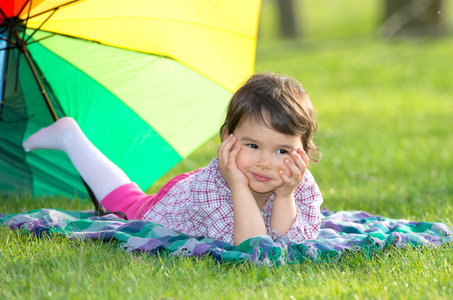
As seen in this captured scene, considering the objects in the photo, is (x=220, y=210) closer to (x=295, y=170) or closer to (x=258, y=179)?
(x=258, y=179)

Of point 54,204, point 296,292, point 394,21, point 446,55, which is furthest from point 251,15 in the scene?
point 394,21

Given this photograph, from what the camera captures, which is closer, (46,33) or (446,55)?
(46,33)

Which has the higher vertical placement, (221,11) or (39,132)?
(221,11)

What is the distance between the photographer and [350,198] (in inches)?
181

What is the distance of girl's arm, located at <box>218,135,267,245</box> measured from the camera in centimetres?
307

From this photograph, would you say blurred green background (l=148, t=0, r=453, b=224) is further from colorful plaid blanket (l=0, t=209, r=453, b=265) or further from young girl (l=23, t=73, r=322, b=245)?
young girl (l=23, t=73, r=322, b=245)

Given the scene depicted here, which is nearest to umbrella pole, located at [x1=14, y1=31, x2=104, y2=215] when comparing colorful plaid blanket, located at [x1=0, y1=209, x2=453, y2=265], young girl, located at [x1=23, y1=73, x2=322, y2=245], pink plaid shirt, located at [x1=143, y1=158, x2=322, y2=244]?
colorful plaid blanket, located at [x1=0, y1=209, x2=453, y2=265]

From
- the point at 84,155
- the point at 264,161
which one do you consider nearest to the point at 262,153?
the point at 264,161

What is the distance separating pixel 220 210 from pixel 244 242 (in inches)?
15.1

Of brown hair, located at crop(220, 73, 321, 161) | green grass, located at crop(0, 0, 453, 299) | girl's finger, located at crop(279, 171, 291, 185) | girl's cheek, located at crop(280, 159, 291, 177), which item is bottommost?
green grass, located at crop(0, 0, 453, 299)

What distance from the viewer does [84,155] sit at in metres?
3.89

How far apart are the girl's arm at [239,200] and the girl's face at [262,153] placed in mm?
40

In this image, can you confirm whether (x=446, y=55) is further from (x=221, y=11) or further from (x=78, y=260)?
(x=78, y=260)

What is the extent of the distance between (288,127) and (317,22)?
71.9 ft
